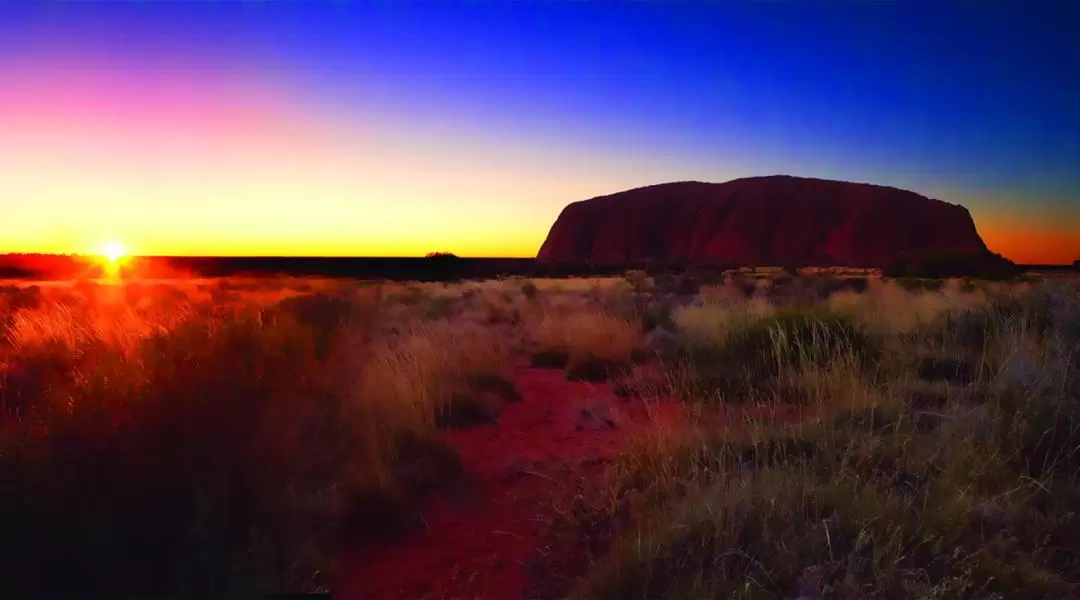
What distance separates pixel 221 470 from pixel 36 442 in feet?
2.99

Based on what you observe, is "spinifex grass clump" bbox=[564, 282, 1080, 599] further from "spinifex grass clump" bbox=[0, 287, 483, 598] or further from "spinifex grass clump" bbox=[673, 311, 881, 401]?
"spinifex grass clump" bbox=[673, 311, 881, 401]

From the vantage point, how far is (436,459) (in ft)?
16.5

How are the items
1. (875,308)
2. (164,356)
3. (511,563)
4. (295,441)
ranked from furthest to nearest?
(875,308), (164,356), (295,441), (511,563)

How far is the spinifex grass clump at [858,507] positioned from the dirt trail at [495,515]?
46cm

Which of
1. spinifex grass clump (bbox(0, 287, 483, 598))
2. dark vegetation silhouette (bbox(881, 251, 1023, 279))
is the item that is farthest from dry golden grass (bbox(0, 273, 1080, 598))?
dark vegetation silhouette (bbox(881, 251, 1023, 279))

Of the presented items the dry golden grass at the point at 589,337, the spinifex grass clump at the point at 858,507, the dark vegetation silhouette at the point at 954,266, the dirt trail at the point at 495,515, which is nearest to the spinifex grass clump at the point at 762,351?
the dirt trail at the point at 495,515

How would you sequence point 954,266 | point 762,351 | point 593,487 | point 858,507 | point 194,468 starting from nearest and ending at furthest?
point 858,507
point 194,468
point 593,487
point 762,351
point 954,266

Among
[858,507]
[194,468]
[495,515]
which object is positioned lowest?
[495,515]

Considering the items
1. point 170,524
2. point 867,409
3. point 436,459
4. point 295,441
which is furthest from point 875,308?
point 170,524

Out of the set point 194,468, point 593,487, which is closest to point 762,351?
point 593,487

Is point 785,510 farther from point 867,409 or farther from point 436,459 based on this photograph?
point 436,459

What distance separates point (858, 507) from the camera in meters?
3.26

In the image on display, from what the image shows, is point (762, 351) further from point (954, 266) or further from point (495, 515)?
point (954, 266)

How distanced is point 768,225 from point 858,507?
240ft
